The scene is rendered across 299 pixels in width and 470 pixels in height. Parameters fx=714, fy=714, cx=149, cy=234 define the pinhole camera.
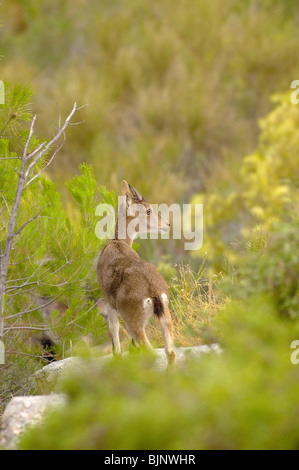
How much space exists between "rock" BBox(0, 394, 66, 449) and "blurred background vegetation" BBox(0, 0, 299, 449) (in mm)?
634

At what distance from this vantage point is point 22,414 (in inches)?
185

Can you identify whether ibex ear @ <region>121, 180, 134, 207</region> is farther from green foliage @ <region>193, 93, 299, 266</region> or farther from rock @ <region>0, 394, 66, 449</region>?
green foliage @ <region>193, 93, 299, 266</region>

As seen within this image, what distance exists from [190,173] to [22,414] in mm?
16125

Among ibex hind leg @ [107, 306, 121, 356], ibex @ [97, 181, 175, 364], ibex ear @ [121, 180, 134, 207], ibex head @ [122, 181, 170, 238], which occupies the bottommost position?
ibex hind leg @ [107, 306, 121, 356]

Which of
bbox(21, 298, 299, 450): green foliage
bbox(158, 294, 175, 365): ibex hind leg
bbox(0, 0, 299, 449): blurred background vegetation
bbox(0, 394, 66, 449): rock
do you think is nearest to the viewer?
bbox(21, 298, 299, 450): green foliage

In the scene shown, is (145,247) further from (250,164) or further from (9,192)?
(9,192)

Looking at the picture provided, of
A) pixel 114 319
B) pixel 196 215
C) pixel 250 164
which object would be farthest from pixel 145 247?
pixel 114 319

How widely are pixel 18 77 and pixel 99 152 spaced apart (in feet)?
8.92

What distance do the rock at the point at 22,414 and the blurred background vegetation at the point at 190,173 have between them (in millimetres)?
634

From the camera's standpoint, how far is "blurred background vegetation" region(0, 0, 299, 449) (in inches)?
141

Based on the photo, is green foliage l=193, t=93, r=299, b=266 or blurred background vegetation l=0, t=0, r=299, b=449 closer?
blurred background vegetation l=0, t=0, r=299, b=449

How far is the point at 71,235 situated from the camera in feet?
24.9

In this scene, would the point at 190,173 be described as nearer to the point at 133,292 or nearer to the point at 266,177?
the point at 266,177

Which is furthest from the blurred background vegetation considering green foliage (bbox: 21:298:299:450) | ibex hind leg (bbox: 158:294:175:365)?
ibex hind leg (bbox: 158:294:175:365)
